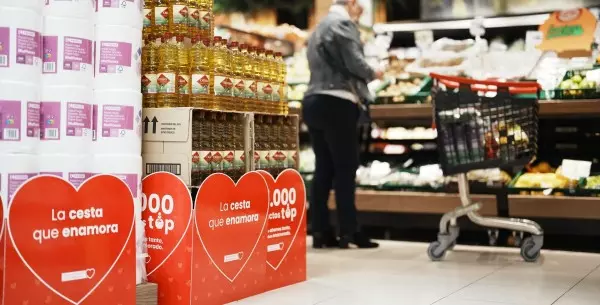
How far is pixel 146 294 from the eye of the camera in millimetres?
2842

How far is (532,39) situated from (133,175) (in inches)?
148

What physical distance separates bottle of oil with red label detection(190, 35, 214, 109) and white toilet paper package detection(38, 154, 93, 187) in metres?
0.56

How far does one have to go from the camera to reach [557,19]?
5418 millimetres

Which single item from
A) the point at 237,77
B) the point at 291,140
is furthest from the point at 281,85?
the point at 237,77

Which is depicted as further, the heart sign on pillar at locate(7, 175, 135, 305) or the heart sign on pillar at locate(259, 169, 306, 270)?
the heart sign on pillar at locate(259, 169, 306, 270)

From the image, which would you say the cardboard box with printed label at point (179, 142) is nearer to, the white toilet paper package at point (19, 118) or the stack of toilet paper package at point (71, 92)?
the stack of toilet paper package at point (71, 92)

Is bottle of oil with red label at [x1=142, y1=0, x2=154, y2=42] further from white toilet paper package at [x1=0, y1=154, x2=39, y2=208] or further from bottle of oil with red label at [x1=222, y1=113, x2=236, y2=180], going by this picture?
white toilet paper package at [x1=0, y1=154, x2=39, y2=208]

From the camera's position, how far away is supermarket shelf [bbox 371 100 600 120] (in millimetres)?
4895

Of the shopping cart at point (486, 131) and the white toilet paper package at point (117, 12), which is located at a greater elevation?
the white toilet paper package at point (117, 12)

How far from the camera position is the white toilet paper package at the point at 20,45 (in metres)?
2.42

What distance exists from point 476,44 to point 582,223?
161 cm

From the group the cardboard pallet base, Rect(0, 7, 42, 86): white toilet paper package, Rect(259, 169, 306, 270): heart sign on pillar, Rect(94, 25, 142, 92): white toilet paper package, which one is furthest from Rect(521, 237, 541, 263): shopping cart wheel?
Rect(0, 7, 42, 86): white toilet paper package

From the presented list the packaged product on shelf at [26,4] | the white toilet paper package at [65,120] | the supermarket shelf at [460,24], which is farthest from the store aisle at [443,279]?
the supermarket shelf at [460,24]

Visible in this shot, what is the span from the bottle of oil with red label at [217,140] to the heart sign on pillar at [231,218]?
0.10 meters
